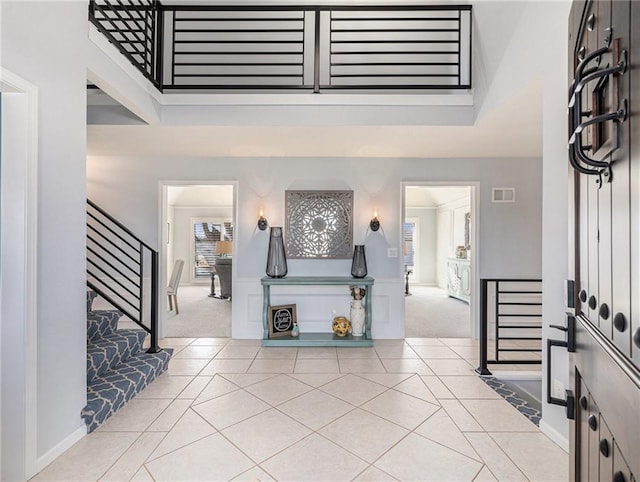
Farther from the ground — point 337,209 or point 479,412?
point 337,209

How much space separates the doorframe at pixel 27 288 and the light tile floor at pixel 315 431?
0.26m

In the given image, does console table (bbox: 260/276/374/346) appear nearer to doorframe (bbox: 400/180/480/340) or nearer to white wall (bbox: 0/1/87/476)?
doorframe (bbox: 400/180/480/340)

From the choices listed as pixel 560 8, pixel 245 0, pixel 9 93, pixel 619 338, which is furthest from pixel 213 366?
pixel 245 0

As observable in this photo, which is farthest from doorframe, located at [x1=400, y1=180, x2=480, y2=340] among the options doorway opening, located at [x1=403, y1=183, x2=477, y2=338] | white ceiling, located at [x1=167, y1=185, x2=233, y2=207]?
white ceiling, located at [x1=167, y1=185, x2=233, y2=207]

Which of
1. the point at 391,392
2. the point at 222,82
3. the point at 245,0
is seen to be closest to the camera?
the point at 391,392

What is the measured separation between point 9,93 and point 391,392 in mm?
3075

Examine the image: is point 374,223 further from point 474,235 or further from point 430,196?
point 430,196

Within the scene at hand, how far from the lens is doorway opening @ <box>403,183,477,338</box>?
489 centimetres

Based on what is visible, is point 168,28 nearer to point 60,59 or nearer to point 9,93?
point 60,59

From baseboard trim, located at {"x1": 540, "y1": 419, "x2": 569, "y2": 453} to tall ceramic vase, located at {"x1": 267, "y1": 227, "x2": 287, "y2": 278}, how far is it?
2798mm

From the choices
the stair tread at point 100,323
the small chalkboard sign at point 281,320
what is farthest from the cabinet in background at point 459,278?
the stair tread at point 100,323

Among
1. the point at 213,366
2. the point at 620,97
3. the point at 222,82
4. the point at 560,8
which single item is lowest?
the point at 213,366

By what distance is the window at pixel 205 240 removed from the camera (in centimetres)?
919

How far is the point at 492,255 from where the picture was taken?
423 cm
